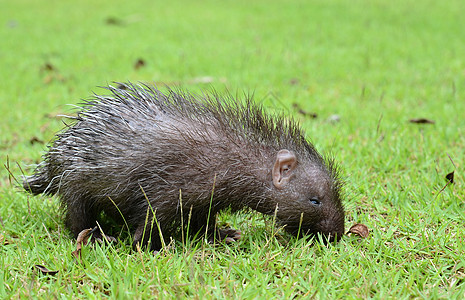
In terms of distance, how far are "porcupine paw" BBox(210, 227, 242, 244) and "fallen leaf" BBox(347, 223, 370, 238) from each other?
82 cm

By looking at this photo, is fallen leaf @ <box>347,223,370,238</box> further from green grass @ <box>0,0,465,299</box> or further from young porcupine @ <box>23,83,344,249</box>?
young porcupine @ <box>23,83,344,249</box>

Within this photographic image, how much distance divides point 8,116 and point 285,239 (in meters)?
4.83

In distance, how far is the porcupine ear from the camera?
3365mm

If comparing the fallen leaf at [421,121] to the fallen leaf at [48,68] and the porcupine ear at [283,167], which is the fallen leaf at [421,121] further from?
the fallen leaf at [48,68]

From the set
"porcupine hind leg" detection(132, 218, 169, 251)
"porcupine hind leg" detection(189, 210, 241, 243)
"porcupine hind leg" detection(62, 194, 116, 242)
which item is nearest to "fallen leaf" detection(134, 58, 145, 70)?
"porcupine hind leg" detection(62, 194, 116, 242)

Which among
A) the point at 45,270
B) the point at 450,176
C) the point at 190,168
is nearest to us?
the point at 45,270

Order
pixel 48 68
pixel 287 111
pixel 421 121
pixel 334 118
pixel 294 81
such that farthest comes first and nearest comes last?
pixel 48 68 < pixel 294 81 < pixel 287 111 < pixel 334 118 < pixel 421 121

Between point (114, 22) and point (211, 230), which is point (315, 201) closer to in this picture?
point (211, 230)

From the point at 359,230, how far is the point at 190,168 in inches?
52.5

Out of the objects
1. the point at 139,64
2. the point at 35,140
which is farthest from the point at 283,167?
the point at 139,64

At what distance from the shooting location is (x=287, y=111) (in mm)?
6535

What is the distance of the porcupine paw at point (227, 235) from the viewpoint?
3689mm

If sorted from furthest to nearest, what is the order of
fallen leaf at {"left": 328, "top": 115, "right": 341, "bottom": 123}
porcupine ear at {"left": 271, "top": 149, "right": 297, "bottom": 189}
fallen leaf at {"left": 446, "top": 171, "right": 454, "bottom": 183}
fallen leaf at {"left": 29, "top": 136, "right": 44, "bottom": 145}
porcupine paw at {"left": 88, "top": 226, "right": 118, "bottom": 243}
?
fallen leaf at {"left": 328, "top": 115, "right": 341, "bottom": 123}
fallen leaf at {"left": 29, "top": 136, "right": 44, "bottom": 145}
fallen leaf at {"left": 446, "top": 171, "right": 454, "bottom": 183}
porcupine paw at {"left": 88, "top": 226, "right": 118, "bottom": 243}
porcupine ear at {"left": 271, "top": 149, "right": 297, "bottom": 189}

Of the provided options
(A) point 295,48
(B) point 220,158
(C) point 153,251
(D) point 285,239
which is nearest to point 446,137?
(D) point 285,239
